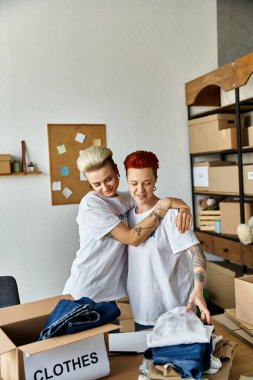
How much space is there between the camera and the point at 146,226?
1.72 m

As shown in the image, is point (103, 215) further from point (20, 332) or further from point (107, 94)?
point (107, 94)

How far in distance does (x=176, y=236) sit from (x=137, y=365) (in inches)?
24.0

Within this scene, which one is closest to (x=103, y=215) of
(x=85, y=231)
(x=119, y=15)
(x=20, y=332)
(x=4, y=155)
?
(x=85, y=231)

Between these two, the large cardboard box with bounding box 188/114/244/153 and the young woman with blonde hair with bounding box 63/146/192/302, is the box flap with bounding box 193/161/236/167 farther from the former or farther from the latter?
the young woman with blonde hair with bounding box 63/146/192/302

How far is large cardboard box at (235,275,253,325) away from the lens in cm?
145

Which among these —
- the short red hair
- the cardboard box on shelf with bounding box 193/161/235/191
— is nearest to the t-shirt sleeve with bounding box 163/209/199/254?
the short red hair

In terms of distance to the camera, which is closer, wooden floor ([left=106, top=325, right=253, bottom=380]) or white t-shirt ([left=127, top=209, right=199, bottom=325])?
wooden floor ([left=106, top=325, right=253, bottom=380])

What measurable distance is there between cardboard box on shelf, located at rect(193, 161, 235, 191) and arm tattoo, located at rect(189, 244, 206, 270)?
7.59ft

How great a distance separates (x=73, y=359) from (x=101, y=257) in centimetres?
81

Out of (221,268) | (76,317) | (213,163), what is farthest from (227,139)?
(76,317)

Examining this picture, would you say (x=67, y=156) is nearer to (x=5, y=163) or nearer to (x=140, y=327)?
(x=5, y=163)

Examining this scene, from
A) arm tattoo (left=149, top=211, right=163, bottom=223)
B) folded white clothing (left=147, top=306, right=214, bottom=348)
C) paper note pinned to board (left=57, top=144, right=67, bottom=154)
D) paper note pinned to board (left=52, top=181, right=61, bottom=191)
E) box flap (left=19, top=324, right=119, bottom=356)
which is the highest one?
paper note pinned to board (left=57, top=144, right=67, bottom=154)

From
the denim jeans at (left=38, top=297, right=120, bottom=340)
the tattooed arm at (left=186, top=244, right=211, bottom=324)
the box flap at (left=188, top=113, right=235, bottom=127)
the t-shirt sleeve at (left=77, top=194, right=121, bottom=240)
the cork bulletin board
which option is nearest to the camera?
the denim jeans at (left=38, top=297, right=120, bottom=340)

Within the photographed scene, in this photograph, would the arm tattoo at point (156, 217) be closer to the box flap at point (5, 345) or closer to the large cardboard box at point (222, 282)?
the box flap at point (5, 345)
